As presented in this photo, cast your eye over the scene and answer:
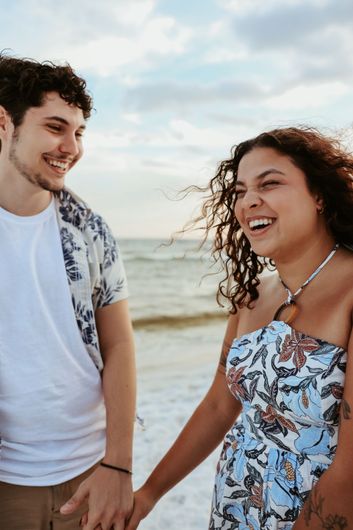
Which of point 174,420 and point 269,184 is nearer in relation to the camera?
point 269,184

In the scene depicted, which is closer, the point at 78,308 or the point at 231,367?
the point at 231,367

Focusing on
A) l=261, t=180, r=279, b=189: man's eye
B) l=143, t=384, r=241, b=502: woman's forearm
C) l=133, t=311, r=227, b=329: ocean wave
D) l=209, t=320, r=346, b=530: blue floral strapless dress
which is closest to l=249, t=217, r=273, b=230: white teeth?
l=261, t=180, r=279, b=189: man's eye

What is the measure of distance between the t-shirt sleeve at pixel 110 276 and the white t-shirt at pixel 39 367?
184 millimetres

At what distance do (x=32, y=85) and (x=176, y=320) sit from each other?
13.3 m

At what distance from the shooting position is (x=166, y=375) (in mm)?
9023

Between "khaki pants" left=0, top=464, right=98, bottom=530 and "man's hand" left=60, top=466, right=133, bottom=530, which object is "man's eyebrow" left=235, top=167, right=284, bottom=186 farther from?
"khaki pants" left=0, top=464, right=98, bottom=530

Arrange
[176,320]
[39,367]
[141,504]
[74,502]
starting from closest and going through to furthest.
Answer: [74,502]
[141,504]
[39,367]
[176,320]

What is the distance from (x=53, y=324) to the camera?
235 cm

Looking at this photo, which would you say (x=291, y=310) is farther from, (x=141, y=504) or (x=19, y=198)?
(x=19, y=198)

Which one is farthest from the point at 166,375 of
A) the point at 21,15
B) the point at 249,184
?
the point at 249,184

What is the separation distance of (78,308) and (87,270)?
0.18 metres

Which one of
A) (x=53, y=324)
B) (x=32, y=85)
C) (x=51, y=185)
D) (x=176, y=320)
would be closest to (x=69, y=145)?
(x=51, y=185)

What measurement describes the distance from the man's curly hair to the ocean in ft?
2.77

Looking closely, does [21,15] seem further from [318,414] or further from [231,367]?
[318,414]
